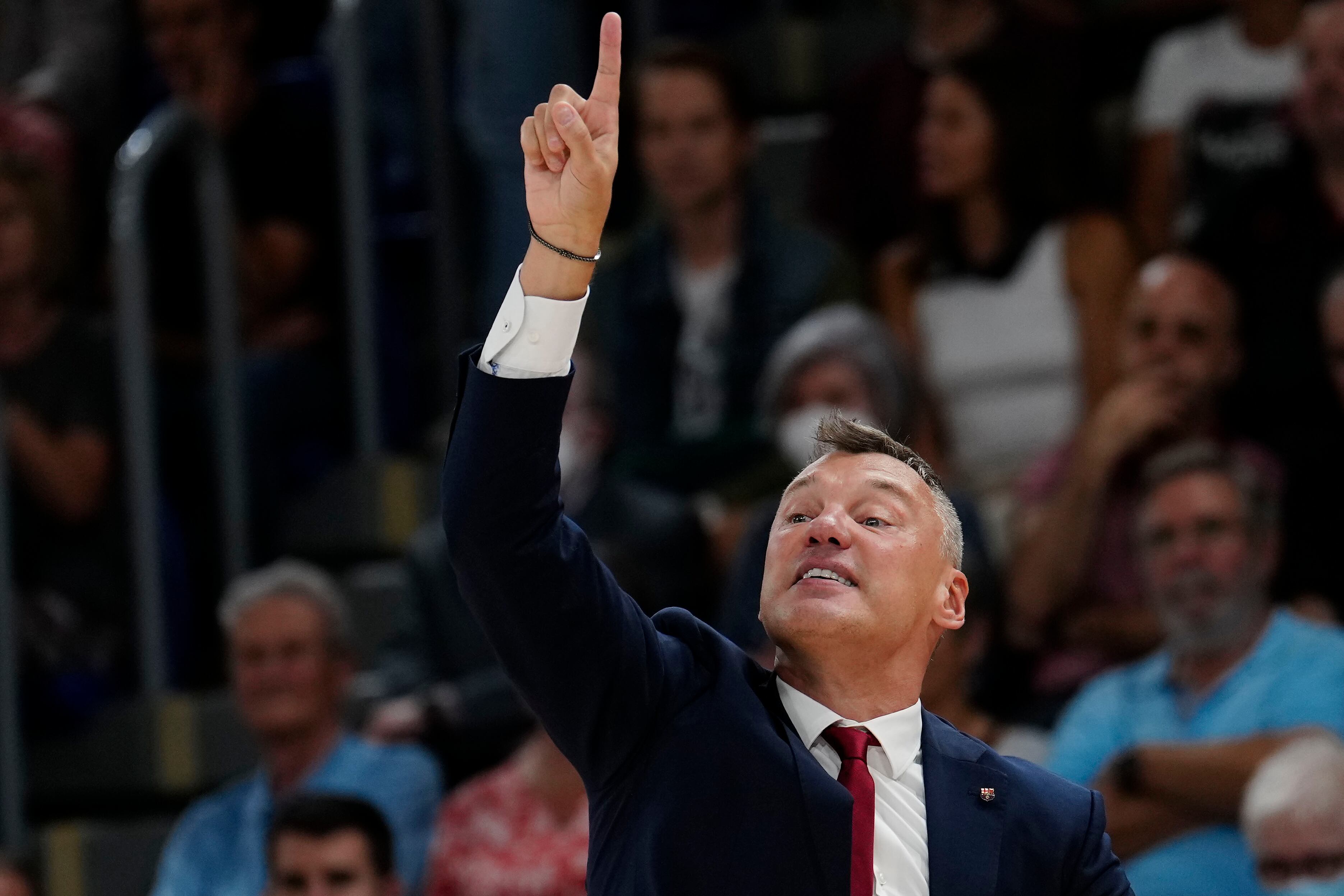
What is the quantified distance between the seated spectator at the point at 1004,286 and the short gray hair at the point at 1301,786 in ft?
3.76

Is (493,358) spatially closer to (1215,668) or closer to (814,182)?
(1215,668)

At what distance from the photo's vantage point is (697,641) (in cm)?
199

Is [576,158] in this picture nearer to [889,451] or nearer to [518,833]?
[889,451]

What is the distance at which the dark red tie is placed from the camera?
184cm

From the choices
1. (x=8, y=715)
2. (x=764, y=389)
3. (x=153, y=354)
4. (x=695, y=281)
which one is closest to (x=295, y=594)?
(x=8, y=715)

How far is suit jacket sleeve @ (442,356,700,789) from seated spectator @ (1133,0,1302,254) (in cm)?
273

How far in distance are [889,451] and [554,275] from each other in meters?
0.45

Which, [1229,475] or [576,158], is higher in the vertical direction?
[576,158]

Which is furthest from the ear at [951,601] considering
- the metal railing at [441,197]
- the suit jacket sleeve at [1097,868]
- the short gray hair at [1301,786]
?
the metal railing at [441,197]

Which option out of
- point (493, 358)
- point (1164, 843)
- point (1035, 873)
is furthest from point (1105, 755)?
point (493, 358)

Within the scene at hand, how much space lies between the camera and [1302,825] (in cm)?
315

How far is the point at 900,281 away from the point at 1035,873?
2.81m

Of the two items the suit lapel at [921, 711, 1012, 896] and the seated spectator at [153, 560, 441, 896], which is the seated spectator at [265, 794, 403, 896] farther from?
the suit lapel at [921, 711, 1012, 896]

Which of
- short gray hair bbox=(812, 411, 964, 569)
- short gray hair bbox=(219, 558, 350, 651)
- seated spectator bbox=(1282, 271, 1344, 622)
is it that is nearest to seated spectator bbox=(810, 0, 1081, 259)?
seated spectator bbox=(1282, 271, 1344, 622)
